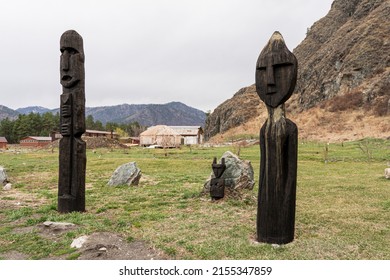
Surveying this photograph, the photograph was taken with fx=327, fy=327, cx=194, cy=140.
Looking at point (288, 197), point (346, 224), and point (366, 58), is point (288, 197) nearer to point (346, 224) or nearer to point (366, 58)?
point (346, 224)

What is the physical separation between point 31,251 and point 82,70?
201 inches

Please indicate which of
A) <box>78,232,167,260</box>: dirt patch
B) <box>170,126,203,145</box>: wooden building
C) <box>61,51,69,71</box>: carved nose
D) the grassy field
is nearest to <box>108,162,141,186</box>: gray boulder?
the grassy field

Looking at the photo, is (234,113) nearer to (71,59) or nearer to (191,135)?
(191,135)

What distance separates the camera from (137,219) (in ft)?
26.6

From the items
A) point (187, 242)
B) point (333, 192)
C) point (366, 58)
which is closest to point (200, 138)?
point (366, 58)

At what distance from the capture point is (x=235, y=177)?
36.2 feet

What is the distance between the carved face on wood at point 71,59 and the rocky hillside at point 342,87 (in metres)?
41.2

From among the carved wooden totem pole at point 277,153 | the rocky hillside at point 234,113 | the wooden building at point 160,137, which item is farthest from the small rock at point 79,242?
the rocky hillside at point 234,113

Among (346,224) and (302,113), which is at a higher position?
(302,113)

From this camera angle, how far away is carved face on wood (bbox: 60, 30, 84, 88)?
8.98 metres

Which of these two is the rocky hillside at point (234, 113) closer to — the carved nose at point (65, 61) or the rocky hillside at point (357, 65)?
the rocky hillside at point (357, 65)

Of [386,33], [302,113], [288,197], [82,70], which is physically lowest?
[288,197]

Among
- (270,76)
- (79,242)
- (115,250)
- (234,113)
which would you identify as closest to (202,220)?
(115,250)

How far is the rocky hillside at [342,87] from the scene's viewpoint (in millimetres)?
49438
